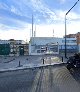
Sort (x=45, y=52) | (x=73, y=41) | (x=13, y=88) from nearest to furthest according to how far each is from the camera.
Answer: (x=13, y=88), (x=45, y=52), (x=73, y=41)

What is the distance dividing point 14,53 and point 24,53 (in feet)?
11.3

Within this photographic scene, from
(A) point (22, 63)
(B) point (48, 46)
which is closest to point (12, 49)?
(B) point (48, 46)

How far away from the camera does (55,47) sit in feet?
254

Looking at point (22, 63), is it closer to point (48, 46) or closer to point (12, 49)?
point (12, 49)

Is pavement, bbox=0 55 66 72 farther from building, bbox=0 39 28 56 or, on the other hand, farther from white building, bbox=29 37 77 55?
white building, bbox=29 37 77 55

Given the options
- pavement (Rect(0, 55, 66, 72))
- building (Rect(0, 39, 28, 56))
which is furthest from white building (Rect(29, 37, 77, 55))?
pavement (Rect(0, 55, 66, 72))

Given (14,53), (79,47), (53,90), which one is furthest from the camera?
(79,47)

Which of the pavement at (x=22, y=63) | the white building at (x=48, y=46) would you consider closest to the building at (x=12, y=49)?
the white building at (x=48, y=46)

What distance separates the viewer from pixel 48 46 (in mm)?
78938

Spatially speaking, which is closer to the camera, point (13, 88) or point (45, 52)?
point (13, 88)

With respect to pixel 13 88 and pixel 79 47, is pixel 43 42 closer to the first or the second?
pixel 79 47

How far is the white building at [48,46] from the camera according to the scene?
75062 mm

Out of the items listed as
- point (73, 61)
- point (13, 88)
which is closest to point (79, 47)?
point (73, 61)

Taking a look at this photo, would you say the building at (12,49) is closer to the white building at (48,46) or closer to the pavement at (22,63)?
the white building at (48,46)
